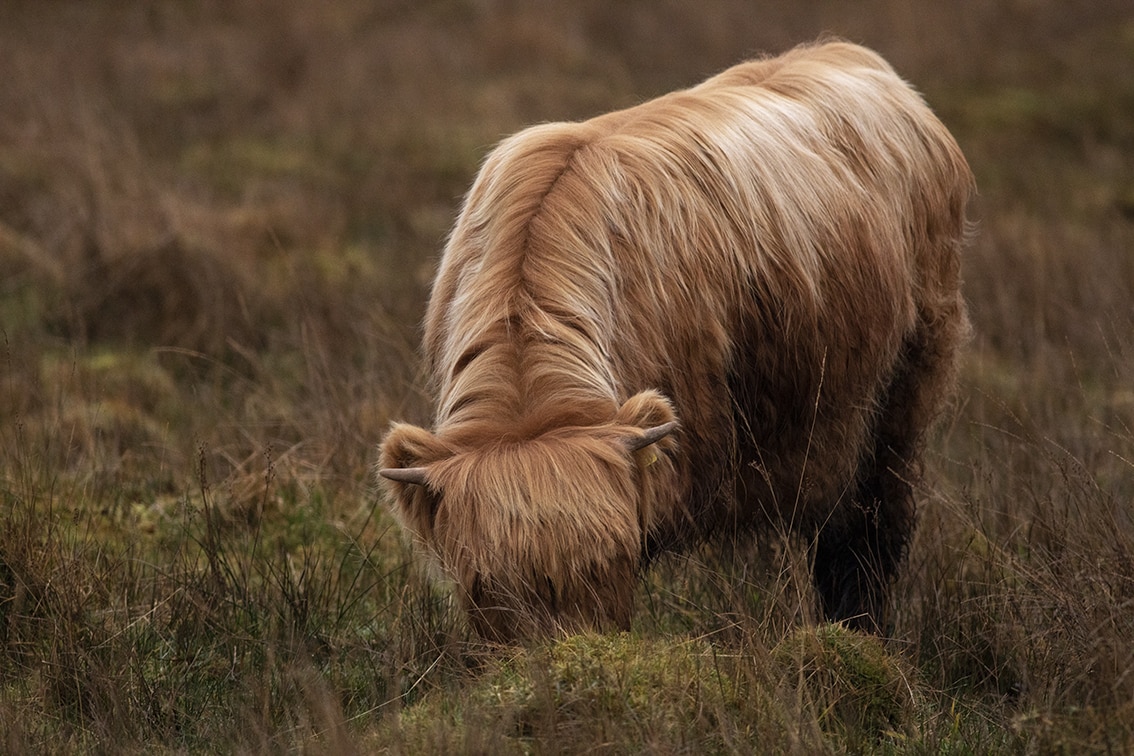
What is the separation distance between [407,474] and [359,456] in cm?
219

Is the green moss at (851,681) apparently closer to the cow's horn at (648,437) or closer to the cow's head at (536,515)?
the cow's head at (536,515)

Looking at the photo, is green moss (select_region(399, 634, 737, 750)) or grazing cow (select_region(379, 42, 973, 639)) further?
grazing cow (select_region(379, 42, 973, 639))

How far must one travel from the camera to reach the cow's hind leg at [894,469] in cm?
491

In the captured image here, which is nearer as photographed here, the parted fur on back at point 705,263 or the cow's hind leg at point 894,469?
the parted fur on back at point 705,263

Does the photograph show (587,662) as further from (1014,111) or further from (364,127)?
(1014,111)

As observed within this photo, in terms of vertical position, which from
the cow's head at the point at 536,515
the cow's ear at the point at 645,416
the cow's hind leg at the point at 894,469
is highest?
the cow's ear at the point at 645,416

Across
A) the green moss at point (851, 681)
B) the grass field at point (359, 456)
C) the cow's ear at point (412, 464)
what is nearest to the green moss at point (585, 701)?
the grass field at point (359, 456)

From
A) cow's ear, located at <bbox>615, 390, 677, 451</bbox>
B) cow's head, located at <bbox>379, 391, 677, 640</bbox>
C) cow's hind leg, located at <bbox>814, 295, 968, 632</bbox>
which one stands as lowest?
cow's hind leg, located at <bbox>814, 295, 968, 632</bbox>

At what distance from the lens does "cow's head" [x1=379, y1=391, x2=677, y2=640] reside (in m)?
3.11

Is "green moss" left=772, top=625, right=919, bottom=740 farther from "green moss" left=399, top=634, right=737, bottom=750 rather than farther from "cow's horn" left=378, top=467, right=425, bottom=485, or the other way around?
"cow's horn" left=378, top=467, right=425, bottom=485

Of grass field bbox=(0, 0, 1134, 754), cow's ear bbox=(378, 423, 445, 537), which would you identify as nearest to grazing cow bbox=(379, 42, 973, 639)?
cow's ear bbox=(378, 423, 445, 537)

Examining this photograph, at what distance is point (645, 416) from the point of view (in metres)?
3.38

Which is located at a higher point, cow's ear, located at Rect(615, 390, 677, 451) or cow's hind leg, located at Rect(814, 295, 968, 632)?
cow's ear, located at Rect(615, 390, 677, 451)

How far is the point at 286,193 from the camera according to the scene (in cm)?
1022
